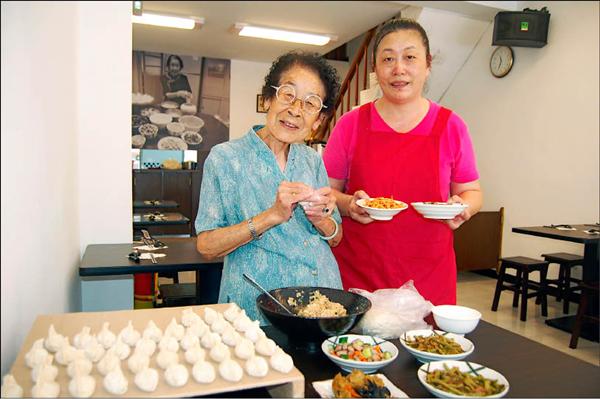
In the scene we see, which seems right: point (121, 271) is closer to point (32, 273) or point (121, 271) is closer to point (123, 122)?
point (123, 122)

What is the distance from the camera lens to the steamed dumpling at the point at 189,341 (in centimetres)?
94

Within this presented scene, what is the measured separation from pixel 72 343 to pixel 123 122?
7.13 feet

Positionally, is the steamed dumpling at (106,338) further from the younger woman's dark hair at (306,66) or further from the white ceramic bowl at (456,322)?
the younger woman's dark hair at (306,66)

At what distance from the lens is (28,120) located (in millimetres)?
756

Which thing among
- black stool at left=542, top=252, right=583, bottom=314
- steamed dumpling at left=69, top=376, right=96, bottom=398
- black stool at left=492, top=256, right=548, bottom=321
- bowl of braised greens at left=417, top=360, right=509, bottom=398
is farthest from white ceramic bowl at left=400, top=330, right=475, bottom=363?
black stool at left=542, top=252, right=583, bottom=314

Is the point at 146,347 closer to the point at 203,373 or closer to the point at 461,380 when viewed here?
the point at 203,373

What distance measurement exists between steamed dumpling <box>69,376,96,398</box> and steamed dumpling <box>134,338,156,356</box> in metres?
0.13

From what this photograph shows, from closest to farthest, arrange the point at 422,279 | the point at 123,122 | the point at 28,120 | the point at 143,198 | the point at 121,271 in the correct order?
the point at 28,120 → the point at 422,279 → the point at 121,271 → the point at 123,122 → the point at 143,198

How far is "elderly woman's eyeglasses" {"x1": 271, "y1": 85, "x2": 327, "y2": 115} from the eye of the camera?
1521 millimetres

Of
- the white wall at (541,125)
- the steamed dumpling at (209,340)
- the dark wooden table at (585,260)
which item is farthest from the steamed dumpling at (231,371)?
the white wall at (541,125)

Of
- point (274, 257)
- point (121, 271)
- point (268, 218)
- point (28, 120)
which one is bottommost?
point (121, 271)

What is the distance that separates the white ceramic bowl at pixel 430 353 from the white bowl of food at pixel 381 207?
1.49 feet

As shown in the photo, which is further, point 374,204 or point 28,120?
point 374,204

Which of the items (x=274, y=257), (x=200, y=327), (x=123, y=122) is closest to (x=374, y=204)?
(x=274, y=257)
